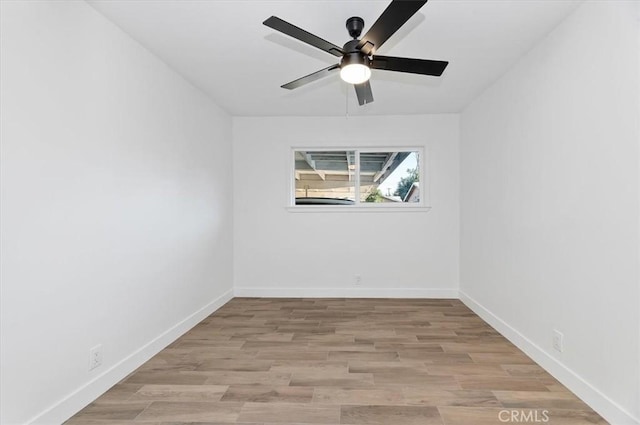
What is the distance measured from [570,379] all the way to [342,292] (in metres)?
2.87

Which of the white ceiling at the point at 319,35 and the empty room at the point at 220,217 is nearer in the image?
the empty room at the point at 220,217

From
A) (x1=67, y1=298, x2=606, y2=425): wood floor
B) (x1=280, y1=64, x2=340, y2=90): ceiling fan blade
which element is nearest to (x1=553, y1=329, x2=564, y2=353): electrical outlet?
(x1=67, y1=298, x2=606, y2=425): wood floor

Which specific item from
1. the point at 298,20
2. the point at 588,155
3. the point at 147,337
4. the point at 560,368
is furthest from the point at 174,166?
the point at 560,368

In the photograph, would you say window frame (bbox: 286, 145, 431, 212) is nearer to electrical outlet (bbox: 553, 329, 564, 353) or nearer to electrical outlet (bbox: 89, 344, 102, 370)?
electrical outlet (bbox: 553, 329, 564, 353)

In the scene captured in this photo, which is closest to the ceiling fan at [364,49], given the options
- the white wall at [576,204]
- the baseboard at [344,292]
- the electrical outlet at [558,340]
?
the white wall at [576,204]

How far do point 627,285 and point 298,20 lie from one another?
2.48 m

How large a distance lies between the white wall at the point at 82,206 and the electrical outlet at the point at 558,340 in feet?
9.77

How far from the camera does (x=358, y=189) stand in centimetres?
499

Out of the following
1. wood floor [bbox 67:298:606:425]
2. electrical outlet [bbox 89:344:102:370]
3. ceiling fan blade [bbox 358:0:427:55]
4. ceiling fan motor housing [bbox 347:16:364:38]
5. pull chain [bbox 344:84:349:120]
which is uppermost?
pull chain [bbox 344:84:349:120]

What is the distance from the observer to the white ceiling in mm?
2299

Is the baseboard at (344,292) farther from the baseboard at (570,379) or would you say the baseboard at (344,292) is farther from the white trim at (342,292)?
the baseboard at (570,379)

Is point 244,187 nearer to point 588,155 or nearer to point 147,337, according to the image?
point 147,337

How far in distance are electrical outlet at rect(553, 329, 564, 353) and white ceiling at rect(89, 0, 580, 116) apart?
2124 millimetres

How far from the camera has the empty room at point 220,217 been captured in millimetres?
1873
